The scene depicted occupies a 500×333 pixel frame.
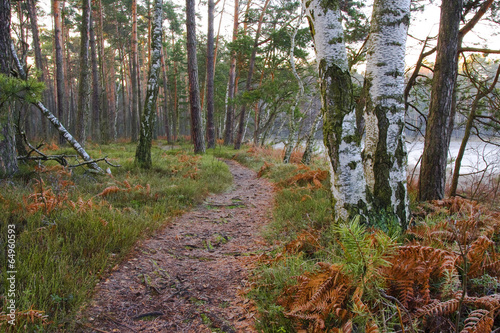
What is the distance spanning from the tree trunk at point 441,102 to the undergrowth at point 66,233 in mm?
4595

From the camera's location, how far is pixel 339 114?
3096mm

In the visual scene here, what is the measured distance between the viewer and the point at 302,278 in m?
2.17

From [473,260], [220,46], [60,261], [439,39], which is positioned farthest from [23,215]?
[220,46]

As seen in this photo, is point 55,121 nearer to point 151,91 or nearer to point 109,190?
point 151,91

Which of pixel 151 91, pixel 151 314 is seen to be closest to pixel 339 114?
pixel 151 314

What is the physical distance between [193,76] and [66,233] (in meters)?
10.8

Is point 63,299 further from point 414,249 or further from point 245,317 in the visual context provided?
point 414,249

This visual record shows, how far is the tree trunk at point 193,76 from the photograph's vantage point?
12.0m

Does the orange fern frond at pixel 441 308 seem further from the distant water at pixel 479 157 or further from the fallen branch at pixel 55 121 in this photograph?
the fallen branch at pixel 55 121

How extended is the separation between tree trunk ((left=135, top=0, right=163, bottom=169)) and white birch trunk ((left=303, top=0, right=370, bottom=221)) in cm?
570

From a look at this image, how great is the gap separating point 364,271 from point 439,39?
469 cm

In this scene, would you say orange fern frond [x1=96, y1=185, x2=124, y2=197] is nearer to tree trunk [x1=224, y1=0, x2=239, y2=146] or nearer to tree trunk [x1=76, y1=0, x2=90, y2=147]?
tree trunk [x1=76, y1=0, x2=90, y2=147]

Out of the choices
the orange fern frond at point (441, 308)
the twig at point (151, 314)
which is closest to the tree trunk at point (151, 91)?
the twig at point (151, 314)

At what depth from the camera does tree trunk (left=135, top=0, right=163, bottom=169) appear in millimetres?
7531
